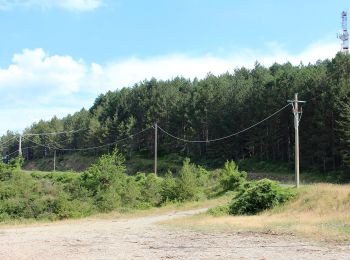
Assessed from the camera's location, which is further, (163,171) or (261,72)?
(261,72)

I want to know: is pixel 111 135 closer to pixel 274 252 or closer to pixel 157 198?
pixel 157 198

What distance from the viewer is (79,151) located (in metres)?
119

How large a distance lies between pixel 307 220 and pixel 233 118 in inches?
2192

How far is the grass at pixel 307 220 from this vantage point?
18.2 m

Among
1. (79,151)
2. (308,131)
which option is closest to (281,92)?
(308,131)

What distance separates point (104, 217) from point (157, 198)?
11.3m

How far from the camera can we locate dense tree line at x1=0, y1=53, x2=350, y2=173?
5788 cm

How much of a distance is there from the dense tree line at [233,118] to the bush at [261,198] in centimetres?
2389

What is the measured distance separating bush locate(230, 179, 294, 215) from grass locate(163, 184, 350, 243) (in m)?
0.93

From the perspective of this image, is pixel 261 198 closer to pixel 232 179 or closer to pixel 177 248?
pixel 232 179

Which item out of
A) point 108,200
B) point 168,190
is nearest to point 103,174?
point 108,200

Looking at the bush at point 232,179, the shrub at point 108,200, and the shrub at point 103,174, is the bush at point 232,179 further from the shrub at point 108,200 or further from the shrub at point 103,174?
the shrub at point 103,174

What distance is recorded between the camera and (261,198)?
29.9 m

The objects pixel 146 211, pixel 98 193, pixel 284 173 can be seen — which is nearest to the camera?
pixel 146 211
